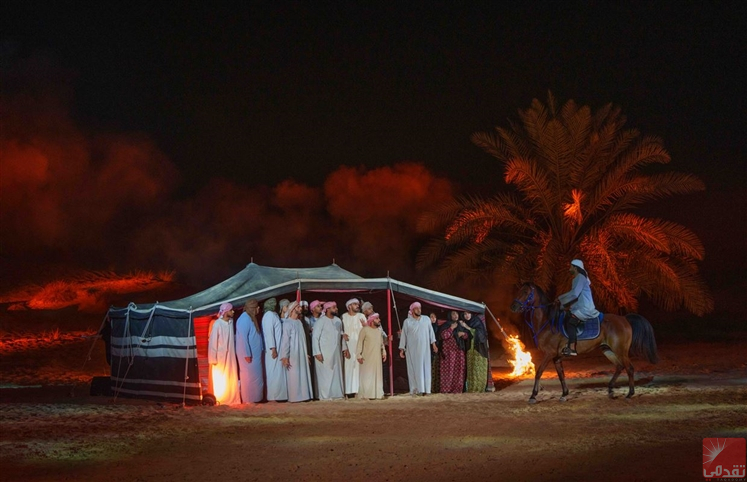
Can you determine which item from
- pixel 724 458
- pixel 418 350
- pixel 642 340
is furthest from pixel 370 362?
pixel 724 458

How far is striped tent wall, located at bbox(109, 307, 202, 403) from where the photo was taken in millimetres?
15609

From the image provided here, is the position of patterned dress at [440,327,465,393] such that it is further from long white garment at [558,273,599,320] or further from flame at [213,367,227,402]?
flame at [213,367,227,402]

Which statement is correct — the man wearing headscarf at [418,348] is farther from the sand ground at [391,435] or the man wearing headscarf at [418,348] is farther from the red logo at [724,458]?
the red logo at [724,458]

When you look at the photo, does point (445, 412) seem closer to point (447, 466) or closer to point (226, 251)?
point (447, 466)

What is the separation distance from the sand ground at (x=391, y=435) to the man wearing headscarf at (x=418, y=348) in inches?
22.6

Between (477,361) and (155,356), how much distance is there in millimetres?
6216

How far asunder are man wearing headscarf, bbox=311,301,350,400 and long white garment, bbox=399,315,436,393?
1374mm

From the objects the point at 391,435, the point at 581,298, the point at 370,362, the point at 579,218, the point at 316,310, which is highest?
the point at 579,218

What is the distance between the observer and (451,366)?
1706cm

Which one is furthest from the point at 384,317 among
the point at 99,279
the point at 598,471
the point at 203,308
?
the point at 99,279

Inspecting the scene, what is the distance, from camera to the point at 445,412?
13.8m

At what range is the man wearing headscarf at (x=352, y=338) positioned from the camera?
1662 centimetres

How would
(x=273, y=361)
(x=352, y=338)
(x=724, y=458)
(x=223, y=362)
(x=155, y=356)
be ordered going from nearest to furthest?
1. (x=724, y=458)
2. (x=223, y=362)
3. (x=273, y=361)
4. (x=155, y=356)
5. (x=352, y=338)

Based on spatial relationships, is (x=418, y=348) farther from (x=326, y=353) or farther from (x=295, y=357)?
(x=295, y=357)
